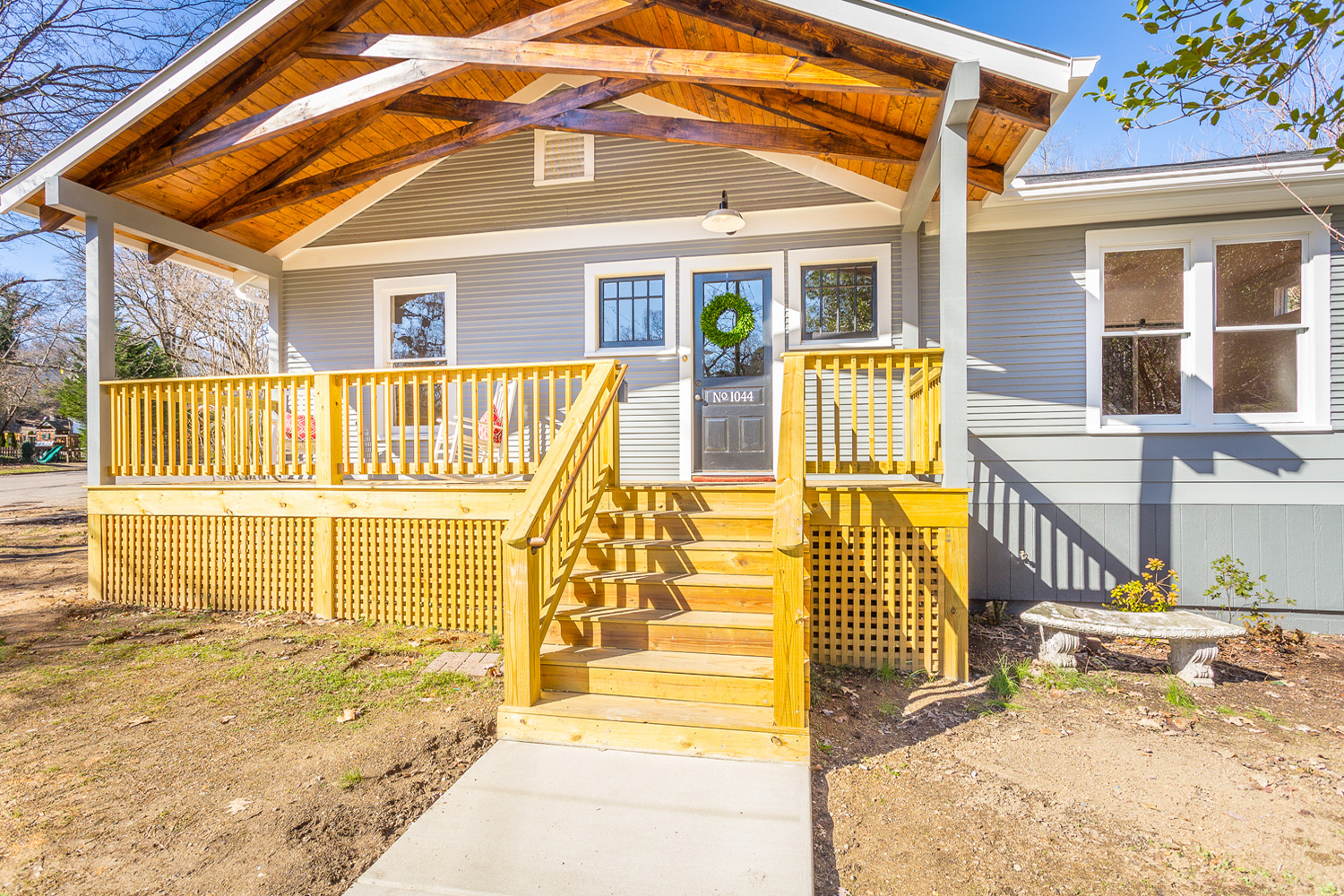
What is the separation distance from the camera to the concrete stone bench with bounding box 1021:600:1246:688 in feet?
13.0

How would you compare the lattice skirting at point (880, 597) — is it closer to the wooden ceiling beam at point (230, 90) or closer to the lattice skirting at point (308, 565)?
the lattice skirting at point (308, 565)

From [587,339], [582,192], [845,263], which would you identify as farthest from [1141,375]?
[582,192]

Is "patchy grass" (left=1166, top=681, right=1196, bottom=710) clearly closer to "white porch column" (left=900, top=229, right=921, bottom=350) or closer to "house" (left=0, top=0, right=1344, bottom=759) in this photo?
"house" (left=0, top=0, right=1344, bottom=759)

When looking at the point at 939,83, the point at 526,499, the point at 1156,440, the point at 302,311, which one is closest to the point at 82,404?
the point at 302,311

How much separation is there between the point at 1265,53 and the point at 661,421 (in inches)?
183

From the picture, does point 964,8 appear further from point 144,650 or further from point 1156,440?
point 144,650

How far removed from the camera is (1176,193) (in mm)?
5059

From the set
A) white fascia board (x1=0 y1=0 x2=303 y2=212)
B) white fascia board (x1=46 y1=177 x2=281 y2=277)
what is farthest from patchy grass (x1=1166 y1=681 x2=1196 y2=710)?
white fascia board (x1=46 y1=177 x2=281 y2=277)

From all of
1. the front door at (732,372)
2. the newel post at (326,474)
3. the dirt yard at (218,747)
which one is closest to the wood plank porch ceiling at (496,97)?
the front door at (732,372)

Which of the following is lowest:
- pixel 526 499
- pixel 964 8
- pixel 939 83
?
pixel 526 499

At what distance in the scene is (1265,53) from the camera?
3.05 m

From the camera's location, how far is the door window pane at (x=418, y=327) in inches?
274

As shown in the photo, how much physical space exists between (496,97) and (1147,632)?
23.1 ft

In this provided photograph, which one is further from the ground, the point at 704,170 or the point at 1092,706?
the point at 704,170
